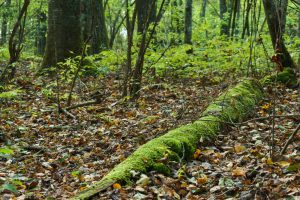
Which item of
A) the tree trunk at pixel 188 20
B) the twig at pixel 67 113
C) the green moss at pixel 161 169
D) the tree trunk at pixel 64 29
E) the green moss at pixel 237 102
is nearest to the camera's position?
the green moss at pixel 161 169

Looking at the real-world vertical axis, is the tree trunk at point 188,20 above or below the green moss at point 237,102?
above

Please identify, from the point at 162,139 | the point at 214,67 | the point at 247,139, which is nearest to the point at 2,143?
the point at 162,139

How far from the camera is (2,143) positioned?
550cm

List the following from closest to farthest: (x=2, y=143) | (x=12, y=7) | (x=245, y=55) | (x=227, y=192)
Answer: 1. (x=227, y=192)
2. (x=2, y=143)
3. (x=245, y=55)
4. (x=12, y=7)

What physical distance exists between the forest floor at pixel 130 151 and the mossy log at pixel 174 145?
102mm

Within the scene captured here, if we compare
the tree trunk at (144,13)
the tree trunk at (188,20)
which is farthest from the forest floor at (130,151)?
the tree trunk at (188,20)

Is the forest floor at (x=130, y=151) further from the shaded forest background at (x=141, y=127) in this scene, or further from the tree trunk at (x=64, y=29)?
the tree trunk at (x=64, y=29)

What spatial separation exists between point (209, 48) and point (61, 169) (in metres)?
7.35

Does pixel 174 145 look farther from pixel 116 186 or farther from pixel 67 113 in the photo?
pixel 67 113

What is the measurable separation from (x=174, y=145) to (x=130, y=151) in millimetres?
829

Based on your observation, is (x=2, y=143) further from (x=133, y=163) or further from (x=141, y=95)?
(x=141, y=95)

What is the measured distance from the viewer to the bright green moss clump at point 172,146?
11.6 ft

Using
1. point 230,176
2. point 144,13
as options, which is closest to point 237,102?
point 230,176

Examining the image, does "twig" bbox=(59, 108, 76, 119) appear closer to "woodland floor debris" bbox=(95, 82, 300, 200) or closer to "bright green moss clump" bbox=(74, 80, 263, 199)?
"bright green moss clump" bbox=(74, 80, 263, 199)
